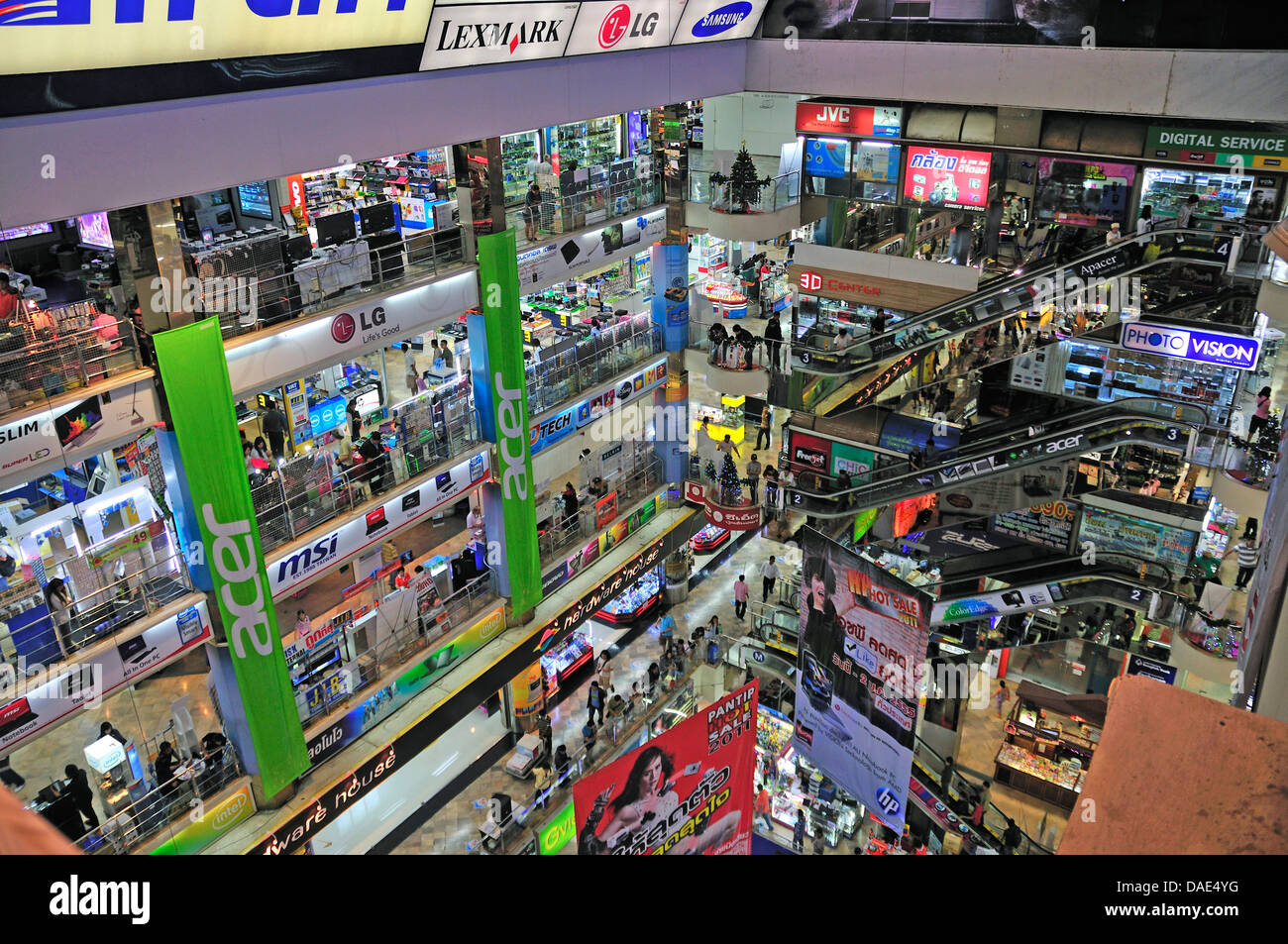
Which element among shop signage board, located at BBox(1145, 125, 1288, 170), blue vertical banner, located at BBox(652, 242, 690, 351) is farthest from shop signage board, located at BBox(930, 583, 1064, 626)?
shop signage board, located at BBox(1145, 125, 1288, 170)

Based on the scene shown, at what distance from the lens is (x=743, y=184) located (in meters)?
16.8

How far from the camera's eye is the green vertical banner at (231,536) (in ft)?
31.9

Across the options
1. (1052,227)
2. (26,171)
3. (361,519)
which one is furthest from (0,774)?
(1052,227)

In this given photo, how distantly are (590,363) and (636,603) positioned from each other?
5791mm

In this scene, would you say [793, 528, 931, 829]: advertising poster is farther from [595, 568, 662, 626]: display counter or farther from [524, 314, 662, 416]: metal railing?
[595, 568, 662, 626]: display counter

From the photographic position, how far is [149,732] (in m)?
13.6

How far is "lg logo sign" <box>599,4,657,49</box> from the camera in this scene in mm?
13586

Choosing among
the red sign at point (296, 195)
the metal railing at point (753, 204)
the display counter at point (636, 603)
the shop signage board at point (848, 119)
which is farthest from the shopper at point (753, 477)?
the red sign at point (296, 195)

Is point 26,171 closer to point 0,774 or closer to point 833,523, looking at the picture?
point 0,774

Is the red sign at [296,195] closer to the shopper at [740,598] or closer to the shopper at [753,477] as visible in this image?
the shopper at [753,477]

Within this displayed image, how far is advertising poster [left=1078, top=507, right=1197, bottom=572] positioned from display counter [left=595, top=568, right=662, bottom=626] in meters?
8.51

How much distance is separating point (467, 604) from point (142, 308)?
6.91 meters

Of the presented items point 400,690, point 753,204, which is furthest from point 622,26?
point 400,690
